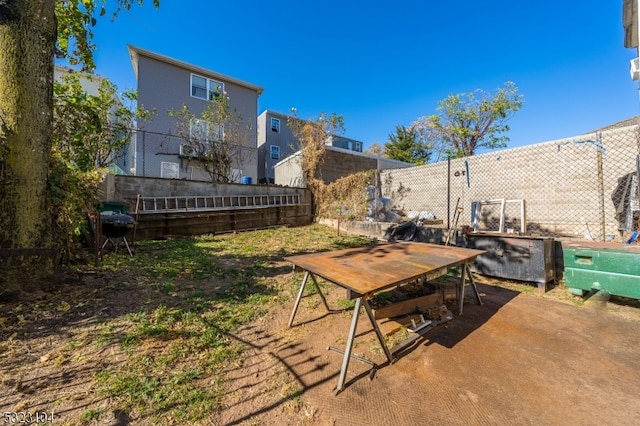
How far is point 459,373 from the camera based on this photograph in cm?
217

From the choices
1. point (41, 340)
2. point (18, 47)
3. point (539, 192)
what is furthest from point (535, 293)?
point (18, 47)

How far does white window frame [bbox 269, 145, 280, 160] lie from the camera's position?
19.5 m

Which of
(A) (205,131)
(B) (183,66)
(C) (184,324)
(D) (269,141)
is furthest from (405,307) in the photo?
(D) (269,141)

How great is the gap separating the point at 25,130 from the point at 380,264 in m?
4.49

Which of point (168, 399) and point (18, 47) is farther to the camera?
point (18, 47)

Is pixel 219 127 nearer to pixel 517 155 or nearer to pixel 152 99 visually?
pixel 152 99

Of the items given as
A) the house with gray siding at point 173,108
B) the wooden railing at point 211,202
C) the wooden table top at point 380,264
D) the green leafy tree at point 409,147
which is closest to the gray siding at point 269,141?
the house with gray siding at point 173,108

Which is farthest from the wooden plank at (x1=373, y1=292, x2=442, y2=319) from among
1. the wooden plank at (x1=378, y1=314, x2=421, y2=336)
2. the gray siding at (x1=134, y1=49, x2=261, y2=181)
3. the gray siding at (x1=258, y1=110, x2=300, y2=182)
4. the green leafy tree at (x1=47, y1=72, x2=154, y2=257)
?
the gray siding at (x1=258, y1=110, x2=300, y2=182)

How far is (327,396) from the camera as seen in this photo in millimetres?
1904

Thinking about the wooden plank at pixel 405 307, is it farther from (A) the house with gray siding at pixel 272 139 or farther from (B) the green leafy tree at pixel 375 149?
(B) the green leafy tree at pixel 375 149

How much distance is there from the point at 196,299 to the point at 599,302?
559cm

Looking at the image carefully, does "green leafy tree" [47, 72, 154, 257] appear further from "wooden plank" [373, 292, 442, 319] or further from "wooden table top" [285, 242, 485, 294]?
"wooden plank" [373, 292, 442, 319]

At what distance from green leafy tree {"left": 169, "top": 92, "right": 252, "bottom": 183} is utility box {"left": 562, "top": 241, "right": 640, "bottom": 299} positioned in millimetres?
12944

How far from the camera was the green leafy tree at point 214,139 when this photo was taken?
12.9 m
